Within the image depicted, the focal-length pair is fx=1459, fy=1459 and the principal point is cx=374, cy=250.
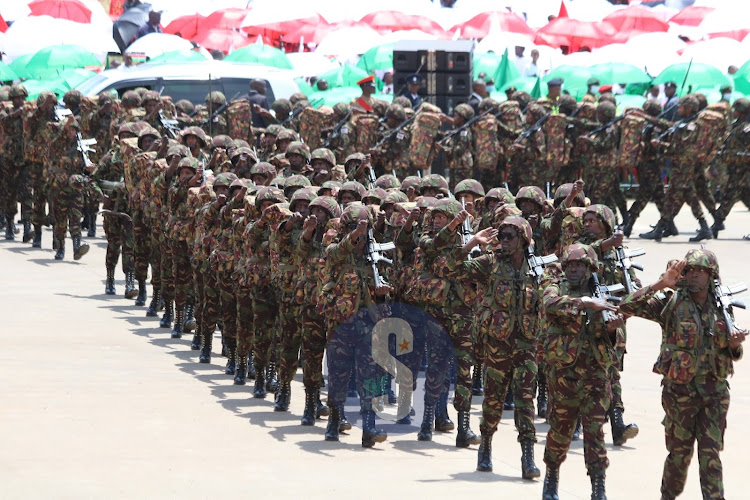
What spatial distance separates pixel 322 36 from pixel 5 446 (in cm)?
2587

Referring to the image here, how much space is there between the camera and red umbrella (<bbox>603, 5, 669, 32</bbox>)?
117 feet

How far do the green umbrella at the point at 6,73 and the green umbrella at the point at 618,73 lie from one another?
473 inches

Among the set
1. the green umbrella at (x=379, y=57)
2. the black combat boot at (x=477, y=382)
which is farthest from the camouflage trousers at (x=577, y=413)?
the green umbrella at (x=379, y=57)

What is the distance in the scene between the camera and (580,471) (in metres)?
10.1

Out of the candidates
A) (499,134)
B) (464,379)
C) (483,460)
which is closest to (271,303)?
(464,379)

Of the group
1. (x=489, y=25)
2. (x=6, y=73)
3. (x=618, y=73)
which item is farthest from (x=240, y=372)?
(x=489, y=25)

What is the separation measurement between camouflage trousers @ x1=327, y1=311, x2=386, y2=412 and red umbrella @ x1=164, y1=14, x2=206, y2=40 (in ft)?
84.8

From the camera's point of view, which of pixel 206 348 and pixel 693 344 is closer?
pixel 693 344

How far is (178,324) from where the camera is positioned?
49.7 feet

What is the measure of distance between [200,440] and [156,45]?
2127 cm

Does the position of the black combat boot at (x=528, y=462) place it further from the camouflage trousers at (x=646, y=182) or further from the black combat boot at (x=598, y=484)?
the camouflage trousers at (x=646, y=182)

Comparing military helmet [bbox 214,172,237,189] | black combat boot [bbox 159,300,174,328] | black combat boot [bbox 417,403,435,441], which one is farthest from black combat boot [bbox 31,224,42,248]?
black combat boot [bbox 417,403,435,441]

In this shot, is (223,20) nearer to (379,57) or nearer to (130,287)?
(379,57)

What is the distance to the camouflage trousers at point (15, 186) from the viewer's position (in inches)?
835
